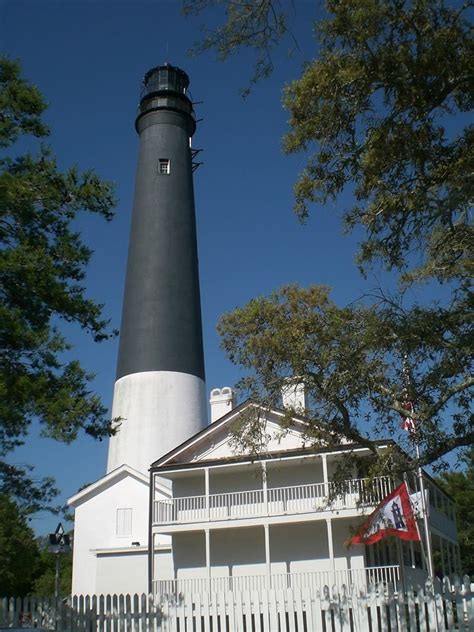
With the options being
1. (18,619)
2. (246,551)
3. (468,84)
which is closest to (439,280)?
(468,84)

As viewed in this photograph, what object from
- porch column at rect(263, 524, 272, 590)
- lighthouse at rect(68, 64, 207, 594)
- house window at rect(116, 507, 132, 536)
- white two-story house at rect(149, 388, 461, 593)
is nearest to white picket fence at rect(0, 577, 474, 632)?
porch column at rect(263, 524, 272, 590)

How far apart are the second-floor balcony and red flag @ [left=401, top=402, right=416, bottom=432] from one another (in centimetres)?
1100

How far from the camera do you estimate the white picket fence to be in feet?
39.0

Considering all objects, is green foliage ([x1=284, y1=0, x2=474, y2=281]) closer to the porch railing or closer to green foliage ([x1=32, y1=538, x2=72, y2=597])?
the porch railing

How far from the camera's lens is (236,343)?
658 inches

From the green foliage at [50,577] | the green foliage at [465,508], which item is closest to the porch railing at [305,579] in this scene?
the green foliage at [50,577]

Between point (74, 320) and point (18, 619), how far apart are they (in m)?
5.82

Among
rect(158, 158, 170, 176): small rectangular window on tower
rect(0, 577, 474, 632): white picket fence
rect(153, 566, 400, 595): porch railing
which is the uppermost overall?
rect(158, 158, 170, 176): small rectangular window on tower

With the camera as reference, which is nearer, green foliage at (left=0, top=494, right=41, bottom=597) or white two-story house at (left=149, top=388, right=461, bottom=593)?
white two-story house at (left=149, top=388, right=461, bottom=593)

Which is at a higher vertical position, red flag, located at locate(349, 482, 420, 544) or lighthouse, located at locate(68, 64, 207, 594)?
lighthouse, located at locate(68, 64, 207, 594)

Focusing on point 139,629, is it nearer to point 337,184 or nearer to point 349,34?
point 337,184

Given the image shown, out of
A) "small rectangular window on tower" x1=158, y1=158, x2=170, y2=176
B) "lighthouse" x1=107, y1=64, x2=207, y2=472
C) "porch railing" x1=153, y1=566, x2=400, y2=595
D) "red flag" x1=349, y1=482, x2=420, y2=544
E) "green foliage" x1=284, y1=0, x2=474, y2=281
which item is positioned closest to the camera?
"green foliage" x1=284, y1=0, x2=474, y2=281

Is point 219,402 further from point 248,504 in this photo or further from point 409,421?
point 409,421

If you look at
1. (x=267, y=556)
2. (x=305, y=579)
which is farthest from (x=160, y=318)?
(x=305, y=579)
